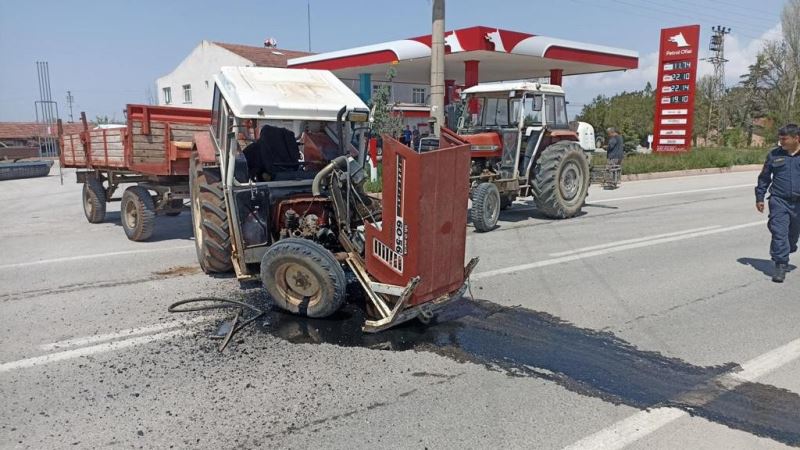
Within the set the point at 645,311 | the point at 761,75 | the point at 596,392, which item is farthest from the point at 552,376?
the point at 761,75

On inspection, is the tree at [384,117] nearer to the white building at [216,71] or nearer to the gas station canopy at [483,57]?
the gas station canopy at [483,57]

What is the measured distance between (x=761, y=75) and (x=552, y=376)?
55.0 m

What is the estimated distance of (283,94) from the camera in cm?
577

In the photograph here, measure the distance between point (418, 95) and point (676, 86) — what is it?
1597cm

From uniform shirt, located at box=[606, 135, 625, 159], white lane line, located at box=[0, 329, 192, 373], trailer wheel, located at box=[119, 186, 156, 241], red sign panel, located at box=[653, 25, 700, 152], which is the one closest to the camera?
white lane line, located at box=[0, 329, 192, 373]

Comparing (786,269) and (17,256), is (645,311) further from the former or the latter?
(17,256)

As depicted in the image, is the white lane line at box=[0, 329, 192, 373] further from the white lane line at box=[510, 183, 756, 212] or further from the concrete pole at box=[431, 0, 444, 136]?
the concrete pole at box=[431, 0, 444, 136]

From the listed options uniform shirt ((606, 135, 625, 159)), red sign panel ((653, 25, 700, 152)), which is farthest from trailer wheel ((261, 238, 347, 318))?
red sign panel ((653, 25, 700, 152))

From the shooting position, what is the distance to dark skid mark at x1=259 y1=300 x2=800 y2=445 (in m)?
3.78

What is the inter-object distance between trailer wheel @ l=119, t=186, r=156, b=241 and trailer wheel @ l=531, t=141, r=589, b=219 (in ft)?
22.0

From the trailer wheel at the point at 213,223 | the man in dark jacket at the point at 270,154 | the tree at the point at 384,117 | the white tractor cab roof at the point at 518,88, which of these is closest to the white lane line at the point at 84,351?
the trailer wheel at the point at 213,223

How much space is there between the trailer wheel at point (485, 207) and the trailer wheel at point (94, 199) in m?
6.99

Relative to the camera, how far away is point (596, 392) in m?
4.00

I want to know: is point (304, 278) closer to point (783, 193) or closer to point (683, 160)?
point (783, 193)
